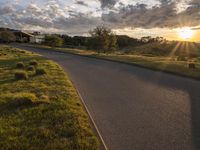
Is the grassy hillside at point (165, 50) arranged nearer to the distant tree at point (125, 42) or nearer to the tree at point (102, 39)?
the distant tree at point (125, 42)

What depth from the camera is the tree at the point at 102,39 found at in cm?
4778

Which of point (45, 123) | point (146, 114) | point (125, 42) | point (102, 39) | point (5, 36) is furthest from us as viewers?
point (125, 42)

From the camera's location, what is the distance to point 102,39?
47.7 m

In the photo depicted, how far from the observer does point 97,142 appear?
575cm

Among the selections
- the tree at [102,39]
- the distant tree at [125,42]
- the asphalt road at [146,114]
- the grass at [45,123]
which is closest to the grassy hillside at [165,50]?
the distant tree at [125,42]

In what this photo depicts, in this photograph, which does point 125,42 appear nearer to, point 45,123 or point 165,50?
point 165,50

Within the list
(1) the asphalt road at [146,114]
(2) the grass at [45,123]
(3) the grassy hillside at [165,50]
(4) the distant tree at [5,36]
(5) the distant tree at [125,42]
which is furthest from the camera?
(5) the distant tree at [125,42]

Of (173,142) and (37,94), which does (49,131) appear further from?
(37,94)

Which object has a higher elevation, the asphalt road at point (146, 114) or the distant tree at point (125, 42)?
the asphalt road at point (146, 114)

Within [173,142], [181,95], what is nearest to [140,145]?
[173,142]

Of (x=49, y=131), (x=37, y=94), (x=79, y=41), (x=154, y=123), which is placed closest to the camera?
(x=49, y=131)

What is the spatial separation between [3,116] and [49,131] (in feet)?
7.13

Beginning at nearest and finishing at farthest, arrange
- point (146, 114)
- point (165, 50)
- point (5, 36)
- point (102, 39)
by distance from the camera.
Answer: point (146, 114) < point (102, 39) < point (5, 36) < point (165, 50)

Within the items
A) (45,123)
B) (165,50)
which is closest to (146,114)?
(45,123)
